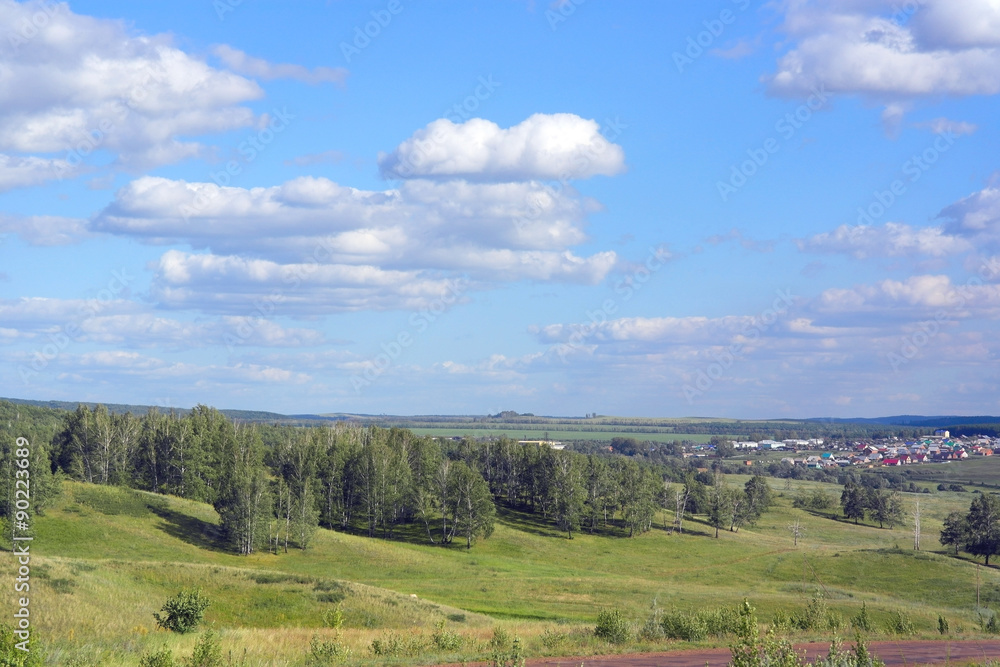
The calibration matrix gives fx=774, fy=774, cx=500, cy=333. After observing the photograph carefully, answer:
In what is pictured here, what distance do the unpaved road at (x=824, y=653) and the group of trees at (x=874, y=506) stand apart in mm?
148674

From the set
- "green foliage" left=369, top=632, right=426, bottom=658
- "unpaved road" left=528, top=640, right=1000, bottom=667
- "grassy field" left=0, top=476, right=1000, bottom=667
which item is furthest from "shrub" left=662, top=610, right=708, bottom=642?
"green foliage" left=369, top=632, right=426, bottom=658

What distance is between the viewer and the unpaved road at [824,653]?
24.5m

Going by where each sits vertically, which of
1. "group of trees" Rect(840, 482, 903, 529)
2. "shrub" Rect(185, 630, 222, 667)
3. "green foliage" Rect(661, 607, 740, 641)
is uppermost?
"shrub" Rect(185, 630, 222, 667)

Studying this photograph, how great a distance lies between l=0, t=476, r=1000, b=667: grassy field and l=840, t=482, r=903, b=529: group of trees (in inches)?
185

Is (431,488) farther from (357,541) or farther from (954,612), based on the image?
(954,612)

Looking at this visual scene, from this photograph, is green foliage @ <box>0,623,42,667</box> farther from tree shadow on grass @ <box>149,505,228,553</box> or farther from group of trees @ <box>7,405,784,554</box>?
group of trees @ <box>7,405,784,554</box>

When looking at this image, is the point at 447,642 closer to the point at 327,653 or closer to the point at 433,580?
the point at 327,653

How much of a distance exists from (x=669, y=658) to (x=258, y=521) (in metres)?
77.8

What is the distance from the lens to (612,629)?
3241cm

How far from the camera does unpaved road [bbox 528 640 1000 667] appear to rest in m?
24.5

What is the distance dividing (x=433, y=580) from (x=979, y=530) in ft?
296

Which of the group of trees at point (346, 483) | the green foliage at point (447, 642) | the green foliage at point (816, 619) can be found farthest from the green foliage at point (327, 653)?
the group of trees at point (346, 483)

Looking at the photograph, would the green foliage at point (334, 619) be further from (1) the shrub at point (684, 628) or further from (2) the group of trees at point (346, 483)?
(2) the group of trees at point (346, 483)

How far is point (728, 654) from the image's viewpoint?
27.1 meters
